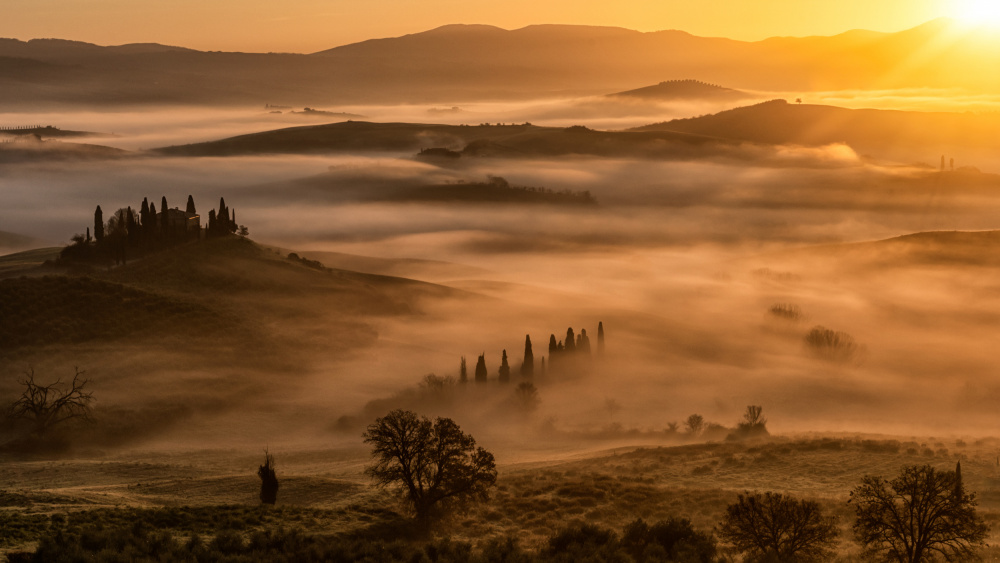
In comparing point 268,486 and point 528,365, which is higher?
point 268,486

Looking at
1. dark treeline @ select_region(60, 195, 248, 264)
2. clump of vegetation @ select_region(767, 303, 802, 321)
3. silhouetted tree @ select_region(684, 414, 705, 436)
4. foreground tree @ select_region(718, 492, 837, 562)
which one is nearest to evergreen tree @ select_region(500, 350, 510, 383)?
silhouetted tree @ select_region(684, 414, 705, 436)

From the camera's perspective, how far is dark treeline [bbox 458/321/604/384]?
113375 mm

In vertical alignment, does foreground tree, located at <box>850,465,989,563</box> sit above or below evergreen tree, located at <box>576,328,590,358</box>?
above

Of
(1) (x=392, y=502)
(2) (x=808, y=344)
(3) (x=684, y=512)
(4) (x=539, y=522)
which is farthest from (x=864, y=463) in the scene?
(2) (x=808, y=344)

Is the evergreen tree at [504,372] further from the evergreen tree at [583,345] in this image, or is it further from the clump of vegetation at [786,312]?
the clump of vegetation at [786,312]

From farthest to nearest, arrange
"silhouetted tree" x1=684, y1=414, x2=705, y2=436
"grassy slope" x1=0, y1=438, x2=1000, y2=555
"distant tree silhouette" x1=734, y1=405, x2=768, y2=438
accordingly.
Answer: "silhouetted tree" x1=684, y1=414, x2=705, y2=436
"distant tree silhouette" x1=734, y1=405, x2=768, y2=438
"grassy slope" x1=0, y1=438, x2=1000, y2=555

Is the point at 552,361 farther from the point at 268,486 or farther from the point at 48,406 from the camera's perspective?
the point at 268,486

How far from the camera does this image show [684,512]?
5297 cm

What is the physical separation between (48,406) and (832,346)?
10692cm

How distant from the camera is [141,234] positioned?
5655 inches

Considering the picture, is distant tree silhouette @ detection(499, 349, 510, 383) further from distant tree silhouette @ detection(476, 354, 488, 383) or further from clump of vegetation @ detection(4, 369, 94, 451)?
clump of vegetation @ detection(4, 369, 94, 451)

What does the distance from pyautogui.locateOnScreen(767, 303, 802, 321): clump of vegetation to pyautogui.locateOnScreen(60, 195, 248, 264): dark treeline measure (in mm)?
94051

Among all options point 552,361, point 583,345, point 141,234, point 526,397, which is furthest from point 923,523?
point 141,234

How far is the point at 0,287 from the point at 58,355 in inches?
760
